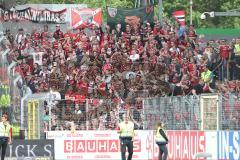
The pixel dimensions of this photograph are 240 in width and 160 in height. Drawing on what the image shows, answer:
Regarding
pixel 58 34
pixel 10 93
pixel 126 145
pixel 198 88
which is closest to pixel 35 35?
pixel 58 34

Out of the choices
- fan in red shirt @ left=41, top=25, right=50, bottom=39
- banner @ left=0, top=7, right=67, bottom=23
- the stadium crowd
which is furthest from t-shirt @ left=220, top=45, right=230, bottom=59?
banner @ left=0, top=7, right=67, bottom=23

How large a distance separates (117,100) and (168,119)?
104 inches

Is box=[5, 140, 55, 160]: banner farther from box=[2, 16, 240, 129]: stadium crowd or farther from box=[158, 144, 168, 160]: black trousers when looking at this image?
box=[158, 144, 168, 160]: black trousers

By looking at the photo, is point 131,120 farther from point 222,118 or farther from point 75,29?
point 75,29

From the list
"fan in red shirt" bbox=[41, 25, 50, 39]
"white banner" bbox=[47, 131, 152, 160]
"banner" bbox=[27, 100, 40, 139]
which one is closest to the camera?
"banner" bbox=[27, 100, 40, 139]

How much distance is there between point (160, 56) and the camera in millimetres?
42812

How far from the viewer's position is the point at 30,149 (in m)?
38.1

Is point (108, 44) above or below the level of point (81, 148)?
above

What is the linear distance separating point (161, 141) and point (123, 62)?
7390 millimetres

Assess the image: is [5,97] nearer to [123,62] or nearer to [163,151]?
[163,151]

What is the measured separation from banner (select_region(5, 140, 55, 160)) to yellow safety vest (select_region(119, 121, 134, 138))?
3.33m

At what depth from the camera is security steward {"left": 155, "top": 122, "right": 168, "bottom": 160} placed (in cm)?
3571

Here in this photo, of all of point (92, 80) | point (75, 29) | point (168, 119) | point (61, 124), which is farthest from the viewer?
point (75, 29)

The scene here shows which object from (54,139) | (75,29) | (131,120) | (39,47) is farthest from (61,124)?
(75,29)
